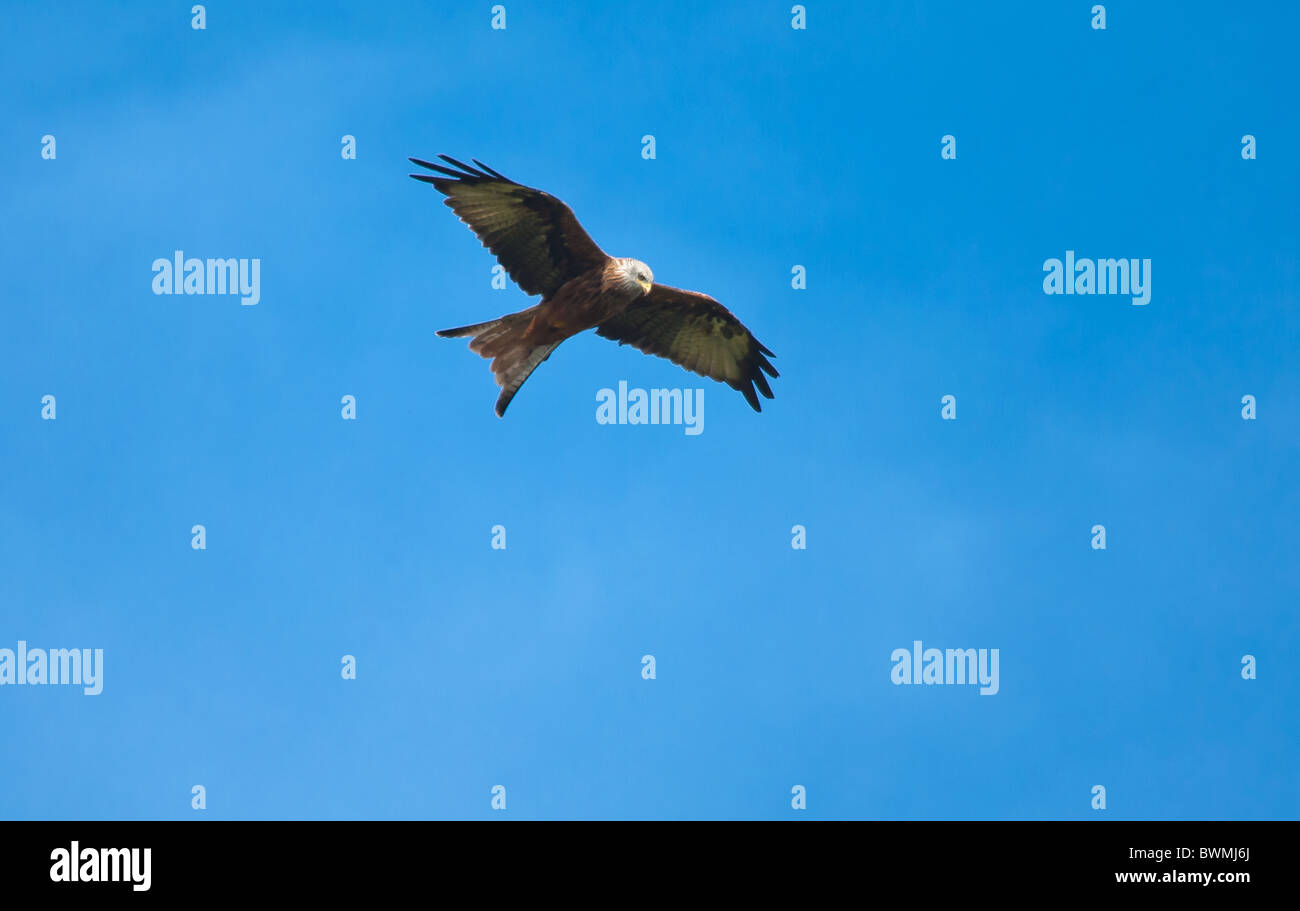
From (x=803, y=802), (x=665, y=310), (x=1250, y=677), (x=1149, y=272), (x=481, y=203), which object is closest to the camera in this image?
(x=481, y=203)

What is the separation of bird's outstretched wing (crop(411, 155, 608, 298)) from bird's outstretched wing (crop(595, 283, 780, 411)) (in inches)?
36.5

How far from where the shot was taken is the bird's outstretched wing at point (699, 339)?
13.9 m

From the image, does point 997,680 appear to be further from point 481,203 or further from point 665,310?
point 481,203

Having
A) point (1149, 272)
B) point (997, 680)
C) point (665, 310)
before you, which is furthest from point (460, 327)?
point (1149, 272)

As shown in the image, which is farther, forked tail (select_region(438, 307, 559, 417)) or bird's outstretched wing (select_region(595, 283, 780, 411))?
bird's outstretched wing (select_region(595, 283, 780, 411))

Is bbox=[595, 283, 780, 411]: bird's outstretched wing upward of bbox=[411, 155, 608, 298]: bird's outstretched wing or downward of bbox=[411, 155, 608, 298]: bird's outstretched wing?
downward

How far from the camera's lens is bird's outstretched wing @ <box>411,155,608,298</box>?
12.7m

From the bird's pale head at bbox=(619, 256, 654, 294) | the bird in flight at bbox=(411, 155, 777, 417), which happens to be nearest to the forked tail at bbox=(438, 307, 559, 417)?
the bird in flight at bbox=(411, 155, 777, 417)

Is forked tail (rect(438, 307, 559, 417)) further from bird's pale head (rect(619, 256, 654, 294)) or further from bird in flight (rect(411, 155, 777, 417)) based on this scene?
bird's pale head (rect(619, 256, 654, 294))

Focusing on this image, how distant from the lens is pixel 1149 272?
1759 centimetres

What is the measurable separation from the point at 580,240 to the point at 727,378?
2.17 metres

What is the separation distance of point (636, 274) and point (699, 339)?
144 centimetres

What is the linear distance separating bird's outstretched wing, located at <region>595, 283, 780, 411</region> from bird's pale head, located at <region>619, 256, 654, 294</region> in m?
0.83
